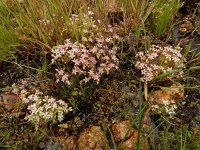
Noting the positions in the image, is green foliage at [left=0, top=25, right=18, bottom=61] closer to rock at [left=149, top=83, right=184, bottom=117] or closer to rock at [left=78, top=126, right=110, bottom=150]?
rock at [left=78, top=126, right=110, bottom=150]

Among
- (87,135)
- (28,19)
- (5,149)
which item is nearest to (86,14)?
(28,19)

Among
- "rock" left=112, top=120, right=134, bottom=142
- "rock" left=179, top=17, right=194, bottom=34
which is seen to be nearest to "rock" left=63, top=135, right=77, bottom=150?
"rock" left=112, top=120, right=134, bottom=142

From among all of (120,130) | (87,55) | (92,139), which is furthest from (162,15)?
(92,139)

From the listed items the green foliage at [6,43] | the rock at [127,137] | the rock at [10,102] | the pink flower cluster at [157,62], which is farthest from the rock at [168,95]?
the green foliage at [6,43]

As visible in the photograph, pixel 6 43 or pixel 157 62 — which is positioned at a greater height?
pixel 6 43

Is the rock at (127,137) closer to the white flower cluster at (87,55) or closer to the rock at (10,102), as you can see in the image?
the white flower cluster at (87,55)

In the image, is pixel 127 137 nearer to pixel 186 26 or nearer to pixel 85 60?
pixel 85 60
